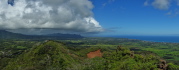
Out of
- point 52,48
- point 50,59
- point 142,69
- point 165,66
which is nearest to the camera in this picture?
point 142,69

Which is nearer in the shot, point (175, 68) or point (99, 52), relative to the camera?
point (175, 68)

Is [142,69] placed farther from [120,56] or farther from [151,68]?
[120,56]

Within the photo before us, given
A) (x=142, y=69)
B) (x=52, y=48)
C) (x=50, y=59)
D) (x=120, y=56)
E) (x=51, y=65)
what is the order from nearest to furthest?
(x=142, y=69), (x=120, y=56), (x=51, y=65), (x=50, y=59), (x=52, y=48)

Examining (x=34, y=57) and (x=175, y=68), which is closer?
(x=175, y=68)

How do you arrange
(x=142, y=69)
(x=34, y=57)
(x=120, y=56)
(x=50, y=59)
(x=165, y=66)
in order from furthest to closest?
(x=34, y=57), (x=50, y=59), (x=120, y=56), (x=165, y=66), (x=142, y=69)

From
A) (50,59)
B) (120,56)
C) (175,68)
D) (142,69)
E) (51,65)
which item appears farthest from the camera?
(50,59)

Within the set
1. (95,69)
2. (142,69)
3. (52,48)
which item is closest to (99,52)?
(52,48)

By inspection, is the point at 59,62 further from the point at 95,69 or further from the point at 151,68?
the point at 151,68

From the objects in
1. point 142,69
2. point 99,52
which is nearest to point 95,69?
point 142,69

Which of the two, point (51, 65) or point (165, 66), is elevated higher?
point (165, 66)
